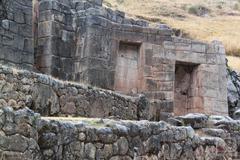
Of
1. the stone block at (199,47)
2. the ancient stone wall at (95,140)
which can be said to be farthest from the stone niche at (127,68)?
the ancient stone wall at (95,140)

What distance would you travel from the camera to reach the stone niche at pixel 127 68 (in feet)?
52.5

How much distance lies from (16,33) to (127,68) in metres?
4.00

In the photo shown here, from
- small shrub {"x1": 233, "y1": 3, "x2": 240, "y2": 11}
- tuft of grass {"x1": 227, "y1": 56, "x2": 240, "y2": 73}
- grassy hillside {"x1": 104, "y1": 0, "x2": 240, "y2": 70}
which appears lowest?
tuft of grass {"x1": 227, "y1": 56, "x2": 240, "y2": 73}

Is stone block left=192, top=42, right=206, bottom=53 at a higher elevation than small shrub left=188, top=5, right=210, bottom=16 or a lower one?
lower

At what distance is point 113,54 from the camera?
51.5ft

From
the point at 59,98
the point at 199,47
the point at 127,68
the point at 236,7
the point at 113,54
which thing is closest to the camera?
the point at 59,98

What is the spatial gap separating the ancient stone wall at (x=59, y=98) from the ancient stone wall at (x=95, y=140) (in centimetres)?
273

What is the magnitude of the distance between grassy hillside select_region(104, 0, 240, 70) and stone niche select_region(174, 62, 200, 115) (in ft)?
38.8

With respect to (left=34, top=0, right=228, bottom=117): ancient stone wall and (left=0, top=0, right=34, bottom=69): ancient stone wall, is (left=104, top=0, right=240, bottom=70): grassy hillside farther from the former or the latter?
(left=0, top=0, right=34, bottom=69): ancient stone wall

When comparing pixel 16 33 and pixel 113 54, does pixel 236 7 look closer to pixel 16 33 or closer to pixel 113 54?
pixel 113 54

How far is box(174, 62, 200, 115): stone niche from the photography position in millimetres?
17344

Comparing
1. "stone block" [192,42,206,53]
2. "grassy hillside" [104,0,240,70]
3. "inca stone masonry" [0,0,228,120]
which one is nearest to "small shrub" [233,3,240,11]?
"grassy hillside" [104,0,240,70]

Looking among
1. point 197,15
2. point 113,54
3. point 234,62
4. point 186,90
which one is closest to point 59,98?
point 113,54

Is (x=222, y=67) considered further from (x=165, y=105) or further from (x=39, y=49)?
(x=39, y=49)
